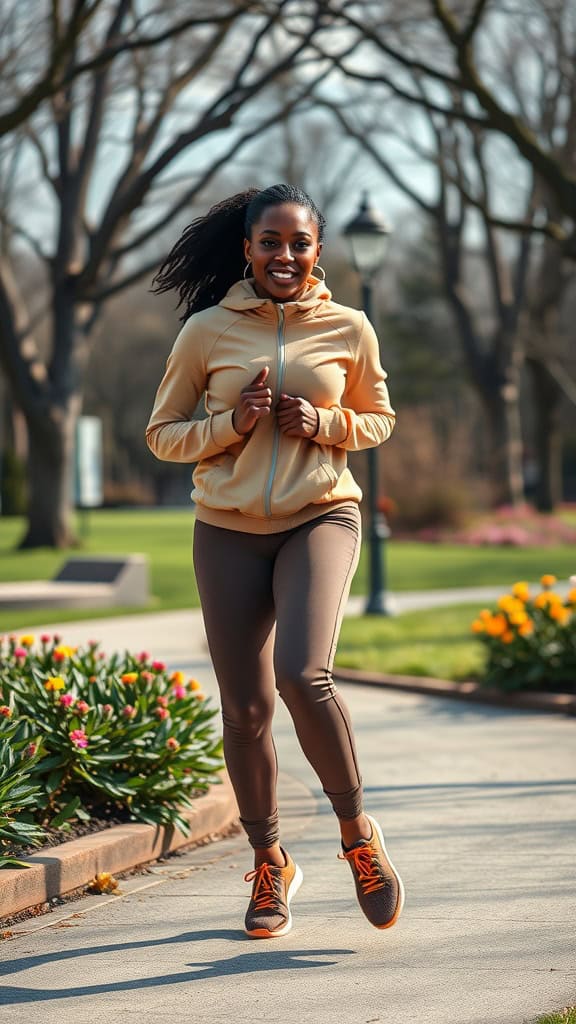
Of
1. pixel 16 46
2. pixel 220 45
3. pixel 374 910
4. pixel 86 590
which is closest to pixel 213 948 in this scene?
pixel 374 910

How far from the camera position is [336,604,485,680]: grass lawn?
10740mm

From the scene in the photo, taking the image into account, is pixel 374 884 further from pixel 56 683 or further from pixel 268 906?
pixel 56 683

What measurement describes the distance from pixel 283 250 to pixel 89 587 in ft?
43.6

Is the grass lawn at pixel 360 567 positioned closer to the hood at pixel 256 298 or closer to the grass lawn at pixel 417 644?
the grass lawn at pixel 417 644

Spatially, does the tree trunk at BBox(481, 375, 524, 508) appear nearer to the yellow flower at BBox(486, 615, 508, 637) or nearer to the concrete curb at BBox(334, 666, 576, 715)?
the concrete curb at BBox(334, 666, 576, 715)

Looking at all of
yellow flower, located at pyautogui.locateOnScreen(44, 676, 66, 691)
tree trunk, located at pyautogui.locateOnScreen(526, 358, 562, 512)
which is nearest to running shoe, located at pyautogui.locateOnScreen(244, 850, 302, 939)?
yellow flower, located at pyautogui.locateOnScreen(44, 676, 66, 691)

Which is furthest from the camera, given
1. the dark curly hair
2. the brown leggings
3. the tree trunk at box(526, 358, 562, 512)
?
the tree trunk at box(526, 358, 562, 512)

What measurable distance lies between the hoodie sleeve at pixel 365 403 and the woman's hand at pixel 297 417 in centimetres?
11

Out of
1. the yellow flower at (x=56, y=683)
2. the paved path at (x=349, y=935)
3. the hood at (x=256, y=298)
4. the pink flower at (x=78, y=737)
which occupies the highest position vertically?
the hood at (x=256, y=298)

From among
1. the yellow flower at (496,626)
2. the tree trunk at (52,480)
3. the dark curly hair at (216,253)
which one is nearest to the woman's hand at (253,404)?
the dark curly hair at (216,253)

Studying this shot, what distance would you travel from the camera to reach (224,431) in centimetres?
412

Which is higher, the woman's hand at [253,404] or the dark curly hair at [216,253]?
the dark curly hair at [216,253]

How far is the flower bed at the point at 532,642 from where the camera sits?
9352 millimetres

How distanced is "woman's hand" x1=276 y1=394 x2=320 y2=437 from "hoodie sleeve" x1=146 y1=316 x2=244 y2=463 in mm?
132
